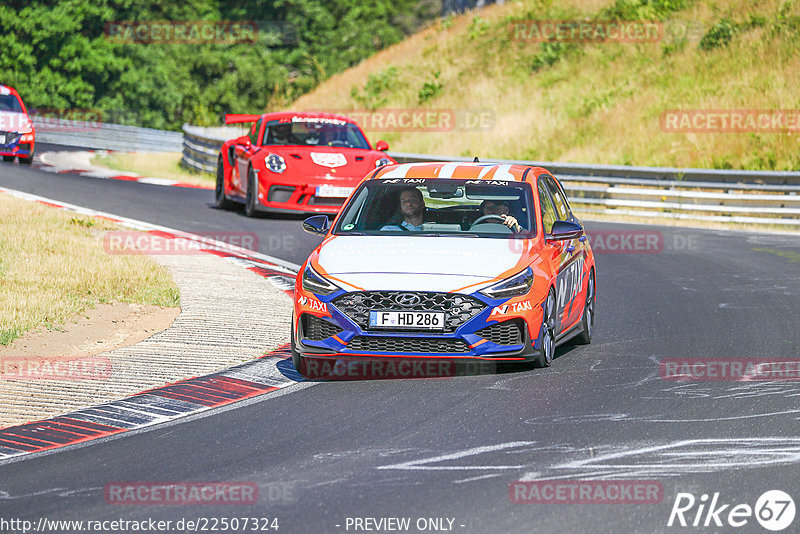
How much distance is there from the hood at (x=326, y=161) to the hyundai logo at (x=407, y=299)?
9837mm

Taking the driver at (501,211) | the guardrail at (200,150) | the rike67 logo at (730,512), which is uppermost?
the driver at (501,211)

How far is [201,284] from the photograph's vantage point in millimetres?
13320

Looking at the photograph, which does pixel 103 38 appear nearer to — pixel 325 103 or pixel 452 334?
pixel 325 103

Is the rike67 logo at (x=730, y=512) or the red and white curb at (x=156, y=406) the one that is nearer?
the rike67 logo at (x=730, y=512)

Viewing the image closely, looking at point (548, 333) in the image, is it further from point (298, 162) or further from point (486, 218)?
point (298, 162)

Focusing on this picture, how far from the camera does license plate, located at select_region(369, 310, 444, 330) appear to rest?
8453 mm

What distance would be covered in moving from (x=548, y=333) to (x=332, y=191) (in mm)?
9647

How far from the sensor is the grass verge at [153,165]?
29.2m

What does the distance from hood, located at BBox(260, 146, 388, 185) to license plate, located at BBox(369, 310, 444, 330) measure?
9.86 m

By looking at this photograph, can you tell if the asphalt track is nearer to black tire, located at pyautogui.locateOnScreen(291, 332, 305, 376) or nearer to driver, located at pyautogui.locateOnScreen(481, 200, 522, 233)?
black tire, located at pyautogui.locateOnScreen(291, 332, 305, 376)

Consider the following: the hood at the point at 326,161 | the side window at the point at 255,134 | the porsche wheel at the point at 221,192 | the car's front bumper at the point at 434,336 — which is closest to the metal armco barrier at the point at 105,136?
the porsche wheel at the point at 221,192

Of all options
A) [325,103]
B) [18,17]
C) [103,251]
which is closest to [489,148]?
[325,103]

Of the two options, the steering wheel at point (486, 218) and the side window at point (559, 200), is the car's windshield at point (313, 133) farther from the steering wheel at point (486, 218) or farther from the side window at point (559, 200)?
the steering wheel at point (486, 218)

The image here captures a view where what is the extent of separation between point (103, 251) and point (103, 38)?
50.3m
